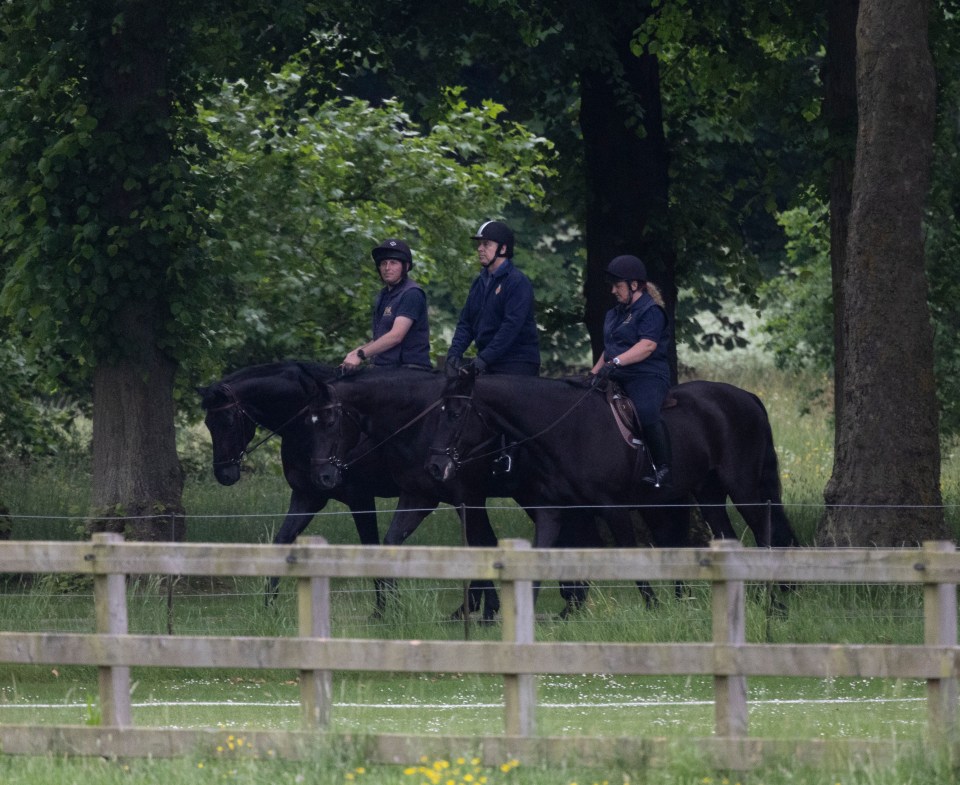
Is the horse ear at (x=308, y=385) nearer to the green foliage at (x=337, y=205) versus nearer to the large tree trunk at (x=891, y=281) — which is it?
the large tree trunk at (x=891, y=281)

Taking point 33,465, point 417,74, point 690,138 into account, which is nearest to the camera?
point 417,74

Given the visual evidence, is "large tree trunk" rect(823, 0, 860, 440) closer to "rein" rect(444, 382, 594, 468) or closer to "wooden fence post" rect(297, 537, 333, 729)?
"rein" rect(444, 382, 594, 468)

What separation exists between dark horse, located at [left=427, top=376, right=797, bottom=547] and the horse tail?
11 mm

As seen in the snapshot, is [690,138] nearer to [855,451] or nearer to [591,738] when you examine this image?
[855,451]

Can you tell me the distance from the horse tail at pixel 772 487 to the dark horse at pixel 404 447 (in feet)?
4.93

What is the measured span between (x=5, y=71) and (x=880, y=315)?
8569mm

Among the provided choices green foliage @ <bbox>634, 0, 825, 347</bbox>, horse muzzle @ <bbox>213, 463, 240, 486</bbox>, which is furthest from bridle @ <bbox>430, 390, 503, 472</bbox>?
green foliage @ <bbox>634, 0, 825, 347</bbox>

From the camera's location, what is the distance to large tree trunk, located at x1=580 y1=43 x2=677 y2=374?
69.2ft

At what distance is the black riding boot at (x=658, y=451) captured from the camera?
15297 millimetres

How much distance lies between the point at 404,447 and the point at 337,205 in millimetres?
13033

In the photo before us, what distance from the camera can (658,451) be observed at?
50.4 feet

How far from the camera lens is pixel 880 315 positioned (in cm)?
1557

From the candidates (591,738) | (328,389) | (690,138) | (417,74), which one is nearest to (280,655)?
(591,738)

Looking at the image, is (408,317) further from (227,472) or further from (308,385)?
(227,472)
